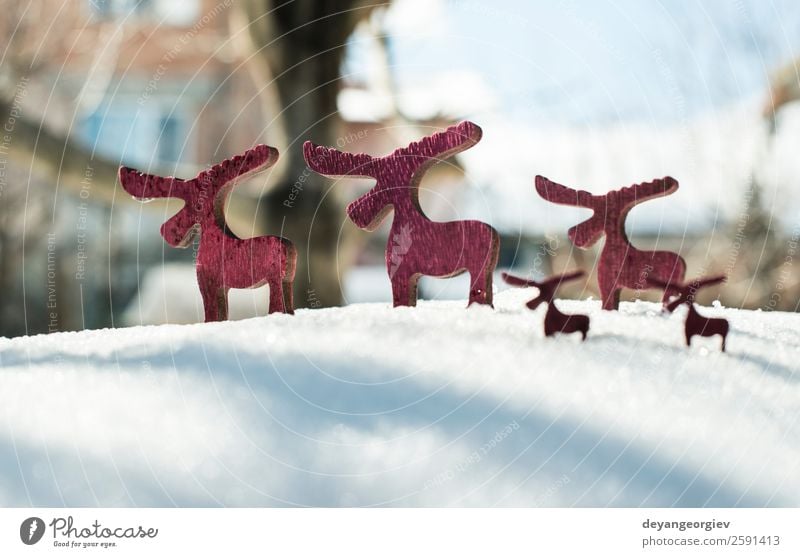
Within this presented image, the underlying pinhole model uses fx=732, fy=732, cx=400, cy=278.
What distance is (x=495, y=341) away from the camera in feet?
3.43

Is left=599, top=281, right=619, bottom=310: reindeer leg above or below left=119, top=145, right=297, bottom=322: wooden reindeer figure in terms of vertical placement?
below

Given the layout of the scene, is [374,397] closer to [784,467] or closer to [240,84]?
[784,467]

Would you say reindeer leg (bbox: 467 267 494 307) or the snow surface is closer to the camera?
the snow surface

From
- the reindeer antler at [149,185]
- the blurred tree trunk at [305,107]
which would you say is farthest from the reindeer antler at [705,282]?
the blurred tree trunk at [305,107]

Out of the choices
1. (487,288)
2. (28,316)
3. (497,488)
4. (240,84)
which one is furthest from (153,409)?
(28,316)

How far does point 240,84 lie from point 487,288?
2.51 meters

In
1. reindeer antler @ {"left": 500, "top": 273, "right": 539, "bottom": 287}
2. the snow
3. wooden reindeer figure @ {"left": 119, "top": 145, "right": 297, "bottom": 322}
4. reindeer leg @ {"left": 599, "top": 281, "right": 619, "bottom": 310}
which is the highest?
wooden reindeer figure @ {"left": 119, "top": 145, "right": 297, "bottom": 322}

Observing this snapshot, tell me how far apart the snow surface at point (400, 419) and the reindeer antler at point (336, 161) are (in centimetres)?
31

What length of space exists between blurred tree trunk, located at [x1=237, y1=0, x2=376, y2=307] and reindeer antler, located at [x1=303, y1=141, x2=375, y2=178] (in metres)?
0.58

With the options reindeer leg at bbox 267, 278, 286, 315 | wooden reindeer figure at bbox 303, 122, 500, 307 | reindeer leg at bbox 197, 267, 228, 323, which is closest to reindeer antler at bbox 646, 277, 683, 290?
wooden reindeer figure at bbox 303, 122, 500, 307

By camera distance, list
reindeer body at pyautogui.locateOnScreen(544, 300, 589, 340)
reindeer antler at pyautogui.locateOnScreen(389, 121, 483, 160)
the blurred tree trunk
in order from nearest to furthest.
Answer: reindeer body at pyautogui.locateOnScreen(544, 300, 589, 340), reindeer antler at pyautogui.locateOnScreen(389, 121, 483, 160), the blurred tree trunk

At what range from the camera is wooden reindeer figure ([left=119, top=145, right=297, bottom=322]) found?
4.09 feet

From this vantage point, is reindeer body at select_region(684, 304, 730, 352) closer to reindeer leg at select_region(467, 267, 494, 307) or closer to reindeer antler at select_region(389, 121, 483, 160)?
reindeer leg at select_region(467, 267, 494, 307)

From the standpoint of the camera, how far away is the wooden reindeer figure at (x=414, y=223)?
122 centimetres
